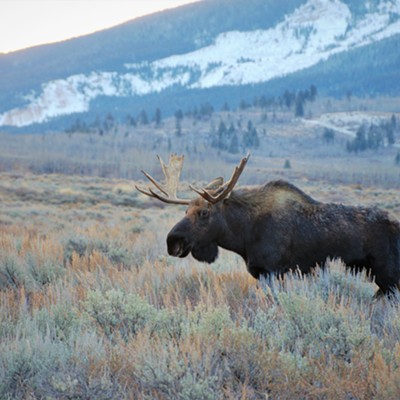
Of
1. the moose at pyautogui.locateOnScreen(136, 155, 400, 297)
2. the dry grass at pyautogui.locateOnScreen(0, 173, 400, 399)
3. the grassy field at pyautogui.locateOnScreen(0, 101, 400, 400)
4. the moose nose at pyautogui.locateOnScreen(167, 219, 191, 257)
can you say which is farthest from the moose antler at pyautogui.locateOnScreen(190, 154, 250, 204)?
the dry grass at pyautogui.locateOnScreen(0, 173, 400, 399)

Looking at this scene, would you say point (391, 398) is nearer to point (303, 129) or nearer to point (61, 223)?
point (61, 223)

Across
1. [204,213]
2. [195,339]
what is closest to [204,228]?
[204,213]

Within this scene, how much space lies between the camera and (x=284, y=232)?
243 inches

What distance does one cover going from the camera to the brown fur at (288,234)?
6.01 m

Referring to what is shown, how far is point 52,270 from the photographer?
707 cm

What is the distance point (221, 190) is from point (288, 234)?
0.79 m

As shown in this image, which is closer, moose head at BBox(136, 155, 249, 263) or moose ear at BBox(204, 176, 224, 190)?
moose head at BBox(136, 155, 249, 263)

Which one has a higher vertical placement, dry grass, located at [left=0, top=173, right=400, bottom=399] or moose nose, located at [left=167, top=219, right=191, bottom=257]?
dry grass, located at [left=0, top=173, right=400, bottom=399]

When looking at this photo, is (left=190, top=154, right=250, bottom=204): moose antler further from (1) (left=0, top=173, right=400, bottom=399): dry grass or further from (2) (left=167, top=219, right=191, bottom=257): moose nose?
(1) (left=0, top=173, right=400, bottom=399): dry grass

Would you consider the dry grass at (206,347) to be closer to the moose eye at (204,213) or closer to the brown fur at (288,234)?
the brown fur at (288,234)

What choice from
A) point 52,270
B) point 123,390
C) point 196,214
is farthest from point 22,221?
point 123,390

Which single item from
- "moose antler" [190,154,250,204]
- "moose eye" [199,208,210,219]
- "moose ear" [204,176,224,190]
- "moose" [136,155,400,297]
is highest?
"moose antler" [190,154,250,204]

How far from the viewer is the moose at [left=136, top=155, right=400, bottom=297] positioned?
6.00m

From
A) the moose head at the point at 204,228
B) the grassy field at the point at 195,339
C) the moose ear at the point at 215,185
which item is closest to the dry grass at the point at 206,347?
the grassy field at the point at 195,339
